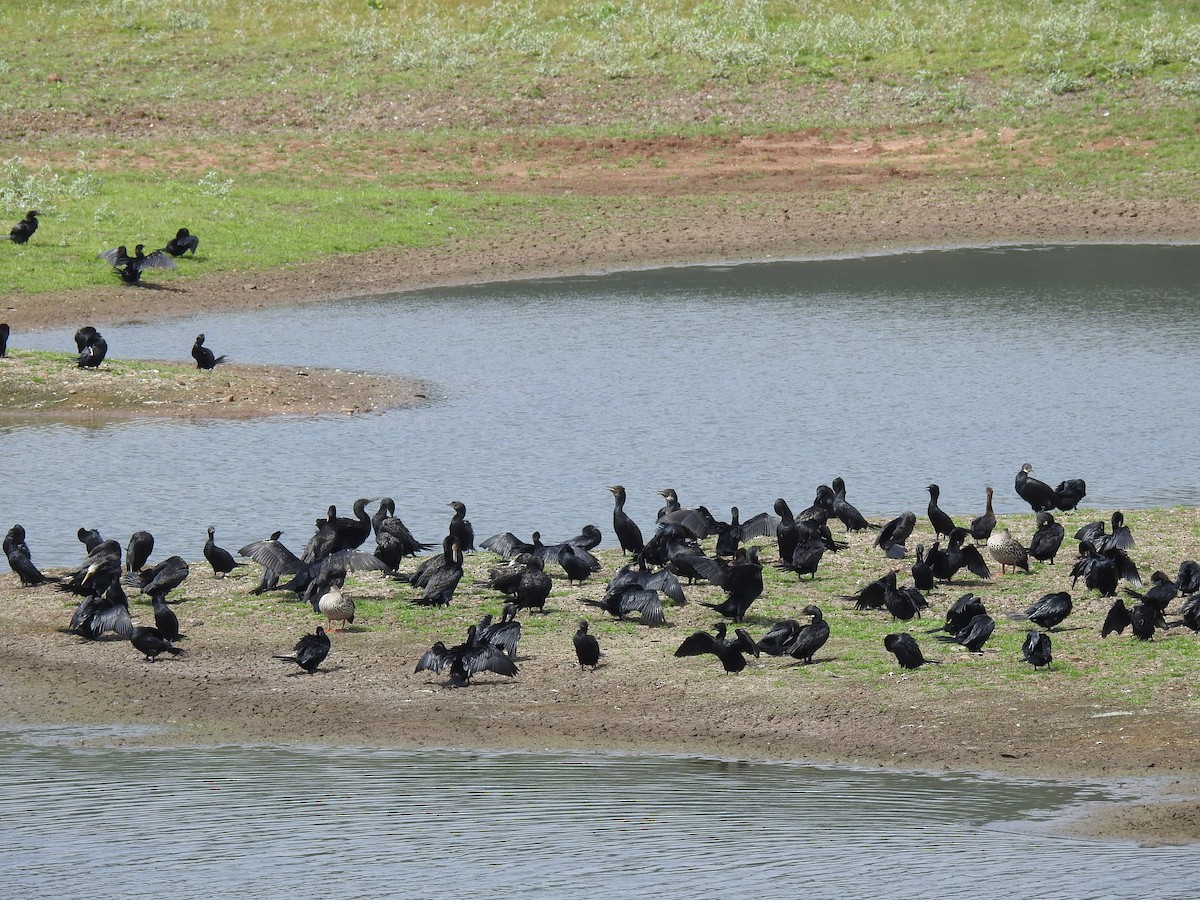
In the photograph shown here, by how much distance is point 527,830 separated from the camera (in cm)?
1353

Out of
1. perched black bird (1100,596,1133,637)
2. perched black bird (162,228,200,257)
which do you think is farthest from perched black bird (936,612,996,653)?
perched black bird (162,228,200,257)

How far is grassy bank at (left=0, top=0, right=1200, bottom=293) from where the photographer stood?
47.6 meters

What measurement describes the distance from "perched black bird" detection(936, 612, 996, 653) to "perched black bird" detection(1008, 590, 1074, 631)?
2.05ft

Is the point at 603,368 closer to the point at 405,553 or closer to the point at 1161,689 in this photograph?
the point at 405,553

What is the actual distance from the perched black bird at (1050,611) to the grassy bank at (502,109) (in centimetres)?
2840

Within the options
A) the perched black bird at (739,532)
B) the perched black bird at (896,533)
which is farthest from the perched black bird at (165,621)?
the perched black bird at (896,533)

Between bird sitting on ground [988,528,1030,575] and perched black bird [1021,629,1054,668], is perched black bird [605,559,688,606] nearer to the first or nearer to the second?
bird sitting on ground [988,528,1030,575]

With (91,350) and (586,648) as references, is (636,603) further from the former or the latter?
(91,350)

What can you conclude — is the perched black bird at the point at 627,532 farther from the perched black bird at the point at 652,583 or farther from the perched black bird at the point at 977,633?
the perched black bird at the point at 977,633

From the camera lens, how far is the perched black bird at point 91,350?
Result: 31625mm

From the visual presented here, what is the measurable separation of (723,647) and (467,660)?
232 centimetres

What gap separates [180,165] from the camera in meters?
51.7

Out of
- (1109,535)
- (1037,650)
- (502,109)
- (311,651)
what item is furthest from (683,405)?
(502,109)

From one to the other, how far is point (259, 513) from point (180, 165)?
3032 centimetres
